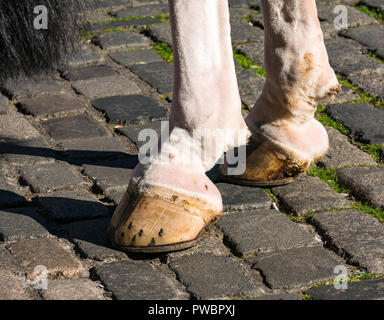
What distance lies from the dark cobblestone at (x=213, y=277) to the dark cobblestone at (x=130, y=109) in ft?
3.70

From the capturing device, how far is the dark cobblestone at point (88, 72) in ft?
13.7

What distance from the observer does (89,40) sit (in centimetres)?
458

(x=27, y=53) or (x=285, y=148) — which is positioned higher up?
(x=27, y=53)

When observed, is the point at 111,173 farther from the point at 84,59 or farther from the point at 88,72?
the point at 84,59

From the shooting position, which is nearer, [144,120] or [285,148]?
[285,148]

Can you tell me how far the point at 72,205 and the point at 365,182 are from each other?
1.00 metres

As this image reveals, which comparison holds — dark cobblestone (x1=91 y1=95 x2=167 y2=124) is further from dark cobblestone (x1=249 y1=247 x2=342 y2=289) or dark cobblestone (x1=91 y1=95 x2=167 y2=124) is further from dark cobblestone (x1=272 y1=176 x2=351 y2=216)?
dark cobblestone (x1=249 y1=247 x2=342 y2=289)

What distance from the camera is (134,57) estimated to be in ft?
14.3

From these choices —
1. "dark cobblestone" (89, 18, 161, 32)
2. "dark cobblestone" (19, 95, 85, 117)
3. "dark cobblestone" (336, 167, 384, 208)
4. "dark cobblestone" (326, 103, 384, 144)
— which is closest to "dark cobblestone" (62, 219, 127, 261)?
"dark cobblestone" (336, 167, 384, 208)

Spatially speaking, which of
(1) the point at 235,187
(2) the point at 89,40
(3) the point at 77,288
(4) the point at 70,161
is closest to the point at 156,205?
(3) the point at 77,288

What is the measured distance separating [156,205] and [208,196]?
159 mm

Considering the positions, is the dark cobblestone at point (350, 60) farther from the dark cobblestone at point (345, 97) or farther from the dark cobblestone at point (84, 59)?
the dark cobblestone at point (84, 59)

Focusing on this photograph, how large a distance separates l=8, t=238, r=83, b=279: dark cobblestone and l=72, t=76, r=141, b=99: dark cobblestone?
1304mm
